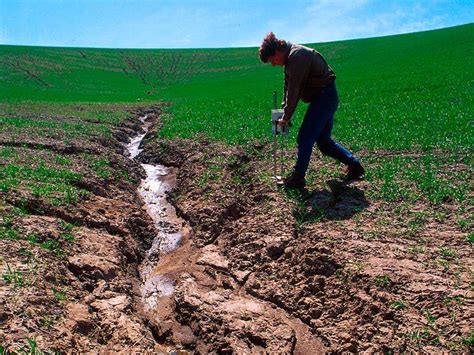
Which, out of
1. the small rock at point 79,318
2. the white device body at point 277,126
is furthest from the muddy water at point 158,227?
the white device body at point 277,126

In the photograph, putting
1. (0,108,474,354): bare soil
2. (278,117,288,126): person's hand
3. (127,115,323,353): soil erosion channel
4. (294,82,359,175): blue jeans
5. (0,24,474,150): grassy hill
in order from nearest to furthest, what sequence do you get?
(0,108,474,354): bare soil, (127,115,323,353): soil erosion channel, (294,82,359,175): blue jeans, (278,117,288,126): person's hand, (0,24,474,150): grassy hill

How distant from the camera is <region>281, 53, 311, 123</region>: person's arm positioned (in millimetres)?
6355

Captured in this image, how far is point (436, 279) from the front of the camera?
14.3 feet

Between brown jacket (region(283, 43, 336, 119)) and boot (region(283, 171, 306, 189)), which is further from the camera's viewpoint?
boot (region(283, 171, 306, 189))

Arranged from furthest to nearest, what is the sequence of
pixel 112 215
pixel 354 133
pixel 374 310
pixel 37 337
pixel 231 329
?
pixel 354 133, pixel 112 215, pixel 231 329, pixel 374 310, pixel 37 337

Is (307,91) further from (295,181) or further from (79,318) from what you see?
(79,318)

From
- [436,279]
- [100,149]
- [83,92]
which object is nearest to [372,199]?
[436,279]

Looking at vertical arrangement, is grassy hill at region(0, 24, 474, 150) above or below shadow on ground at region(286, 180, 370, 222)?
above

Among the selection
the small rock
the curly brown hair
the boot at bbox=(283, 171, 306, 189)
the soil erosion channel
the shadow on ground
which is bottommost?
the soil erosion channel

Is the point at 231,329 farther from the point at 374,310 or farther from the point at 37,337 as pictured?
the point at 37,337

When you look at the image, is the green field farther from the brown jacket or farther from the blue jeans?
the brown jacket

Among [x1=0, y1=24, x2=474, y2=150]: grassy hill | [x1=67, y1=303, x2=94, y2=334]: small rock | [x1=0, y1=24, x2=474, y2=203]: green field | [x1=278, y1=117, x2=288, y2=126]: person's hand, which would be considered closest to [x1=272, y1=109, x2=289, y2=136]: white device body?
[x1=278, y1=117, x2=288, y2=126]: person's hand

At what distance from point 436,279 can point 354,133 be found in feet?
24.4

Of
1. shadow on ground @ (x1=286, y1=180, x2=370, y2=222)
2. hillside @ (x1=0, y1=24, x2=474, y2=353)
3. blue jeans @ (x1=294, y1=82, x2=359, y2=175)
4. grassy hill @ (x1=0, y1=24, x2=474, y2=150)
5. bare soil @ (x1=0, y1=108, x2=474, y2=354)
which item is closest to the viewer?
bare soil @ (x1=0, y1=108, x2=474, y2=354)
